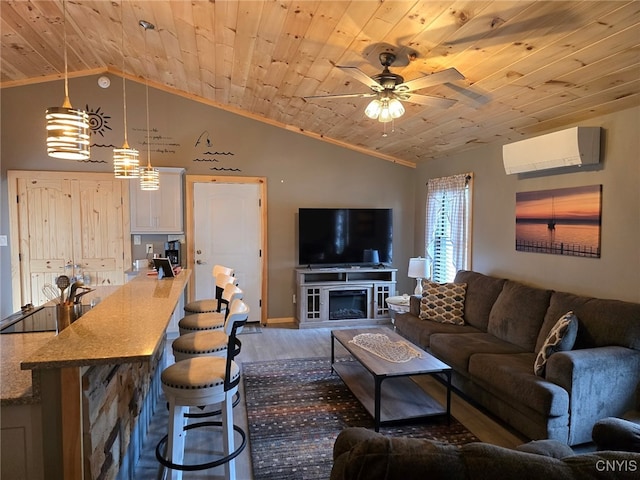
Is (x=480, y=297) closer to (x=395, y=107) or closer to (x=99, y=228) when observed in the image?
(x=395, y=107)

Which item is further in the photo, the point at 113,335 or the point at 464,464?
the point at 113,335

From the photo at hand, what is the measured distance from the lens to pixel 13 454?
1.62 m

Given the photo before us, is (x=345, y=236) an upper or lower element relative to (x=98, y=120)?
lower

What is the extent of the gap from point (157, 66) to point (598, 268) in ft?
16.6

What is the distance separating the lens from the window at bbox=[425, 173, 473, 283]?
5.05 metres

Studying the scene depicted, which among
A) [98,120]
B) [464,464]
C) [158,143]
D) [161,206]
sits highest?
[98,120]

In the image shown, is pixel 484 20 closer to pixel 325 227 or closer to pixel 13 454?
pixel 13 454

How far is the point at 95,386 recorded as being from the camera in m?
1.80

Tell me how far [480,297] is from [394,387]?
4.92 feet

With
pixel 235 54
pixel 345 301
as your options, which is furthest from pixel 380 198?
pixel 235 54

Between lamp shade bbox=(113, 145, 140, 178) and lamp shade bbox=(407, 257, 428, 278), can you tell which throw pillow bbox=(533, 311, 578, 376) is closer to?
lamp shade bbox=(407, 257, 428, 278)

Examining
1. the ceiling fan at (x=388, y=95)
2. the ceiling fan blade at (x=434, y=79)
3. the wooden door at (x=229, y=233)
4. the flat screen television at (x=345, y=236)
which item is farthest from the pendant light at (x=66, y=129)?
the flat screen television at (x=345, y=236)

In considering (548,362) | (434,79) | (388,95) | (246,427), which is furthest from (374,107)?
(246,427)

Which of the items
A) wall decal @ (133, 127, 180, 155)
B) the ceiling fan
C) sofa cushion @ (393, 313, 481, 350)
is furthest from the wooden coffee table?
wall decal @ (133, 127, 180, 155)
